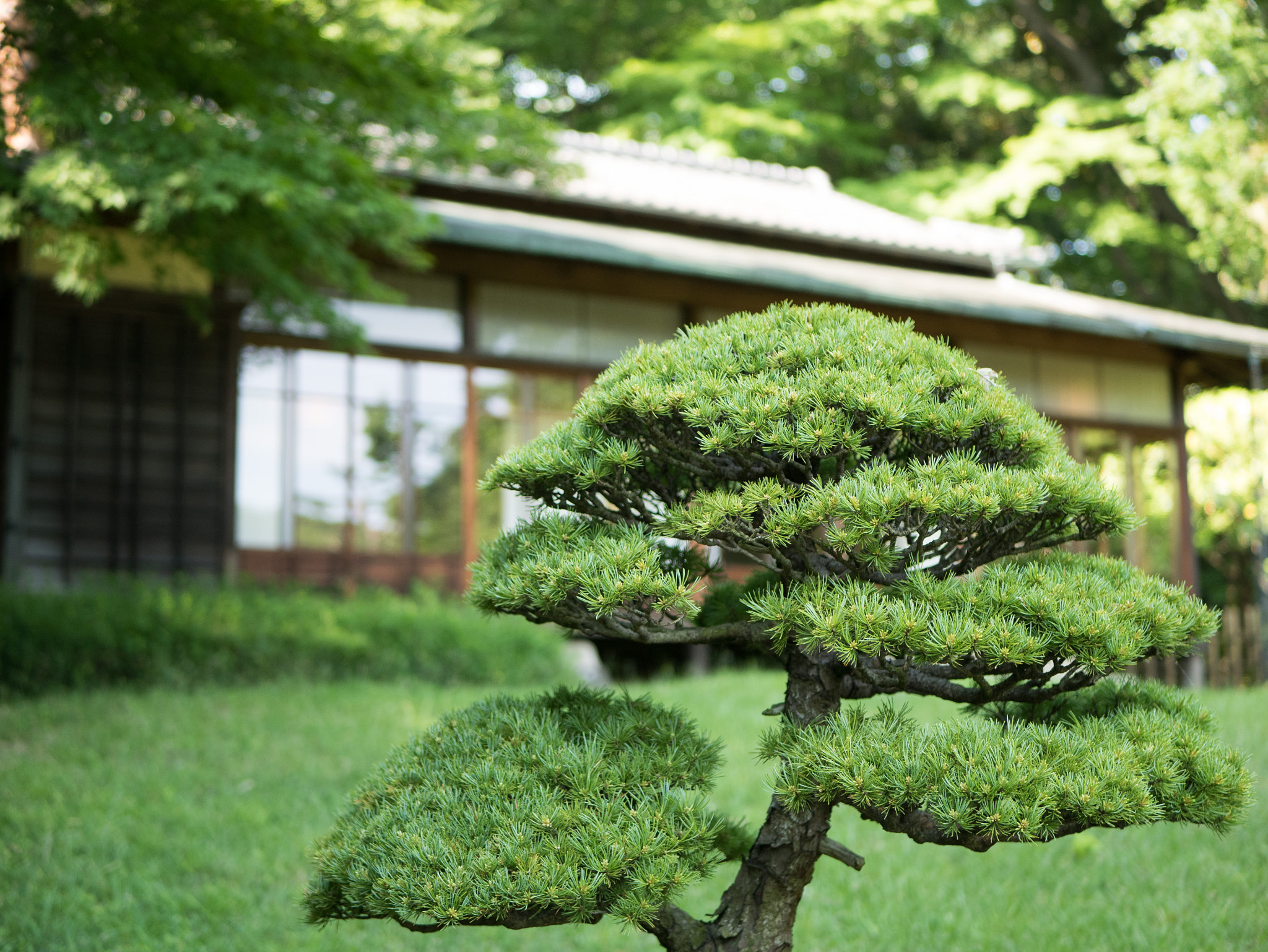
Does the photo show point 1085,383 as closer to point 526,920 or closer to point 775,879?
point 775,879

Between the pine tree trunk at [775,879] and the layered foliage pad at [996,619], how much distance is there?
256mm

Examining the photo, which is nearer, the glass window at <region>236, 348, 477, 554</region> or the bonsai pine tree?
the bonsai pine tree

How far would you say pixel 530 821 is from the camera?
210cm

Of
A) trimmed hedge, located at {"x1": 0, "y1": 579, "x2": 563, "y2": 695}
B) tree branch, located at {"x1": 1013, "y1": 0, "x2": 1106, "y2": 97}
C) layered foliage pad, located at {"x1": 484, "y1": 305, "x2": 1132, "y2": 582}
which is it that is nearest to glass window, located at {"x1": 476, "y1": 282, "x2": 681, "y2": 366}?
trimmed hedge, located at {"x1": 0, "y1": 579, "x2": 563, "y2": 695}

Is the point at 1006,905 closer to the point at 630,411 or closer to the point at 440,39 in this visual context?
the point at 630,411

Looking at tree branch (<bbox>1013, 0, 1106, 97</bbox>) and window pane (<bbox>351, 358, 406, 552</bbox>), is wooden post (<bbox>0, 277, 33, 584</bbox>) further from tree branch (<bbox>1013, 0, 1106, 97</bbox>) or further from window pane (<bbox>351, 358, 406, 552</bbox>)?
tree branch (<bbox>1013, 0, 1106, 97</bbox>)

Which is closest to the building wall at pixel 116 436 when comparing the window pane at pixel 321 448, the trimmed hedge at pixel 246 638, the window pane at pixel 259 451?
the window pane at pixel 259 451

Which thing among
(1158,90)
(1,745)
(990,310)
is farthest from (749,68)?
(1,745)

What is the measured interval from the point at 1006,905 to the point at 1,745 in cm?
481

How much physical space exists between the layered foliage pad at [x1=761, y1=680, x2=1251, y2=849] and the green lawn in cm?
182

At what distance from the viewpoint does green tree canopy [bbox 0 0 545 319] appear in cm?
532

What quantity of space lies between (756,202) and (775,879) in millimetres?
11036

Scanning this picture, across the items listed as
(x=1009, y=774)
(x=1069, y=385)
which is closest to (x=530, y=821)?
(x=1009, y=774)

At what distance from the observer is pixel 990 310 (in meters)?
9.51
